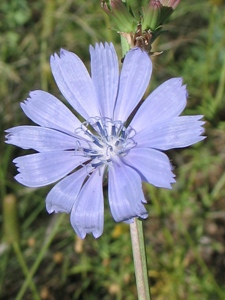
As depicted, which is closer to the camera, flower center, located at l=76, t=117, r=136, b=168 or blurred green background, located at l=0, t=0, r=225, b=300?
flower center, located at l=76, t=117, r=136, b=168

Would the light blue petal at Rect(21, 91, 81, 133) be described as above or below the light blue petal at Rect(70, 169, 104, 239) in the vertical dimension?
above

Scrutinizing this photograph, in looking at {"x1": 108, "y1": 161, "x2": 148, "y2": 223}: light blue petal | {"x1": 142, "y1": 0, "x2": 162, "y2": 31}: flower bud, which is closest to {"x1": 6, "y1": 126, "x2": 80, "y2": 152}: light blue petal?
{"x1": 108, "y1": 161, "x2": 148, "y2": 223}: light blue petal

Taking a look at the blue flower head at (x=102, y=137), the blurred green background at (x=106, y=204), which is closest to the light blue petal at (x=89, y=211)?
the blue flower head at (x=102, y=137)

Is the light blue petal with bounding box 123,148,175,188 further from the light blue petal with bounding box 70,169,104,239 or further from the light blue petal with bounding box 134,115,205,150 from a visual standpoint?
the light blue petal with bounding box 70,169,104,239

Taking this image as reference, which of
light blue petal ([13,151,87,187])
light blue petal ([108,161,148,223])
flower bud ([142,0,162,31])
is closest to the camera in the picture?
light blue petal ([108,161,148,223])

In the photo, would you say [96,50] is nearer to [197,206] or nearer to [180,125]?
[180,125]

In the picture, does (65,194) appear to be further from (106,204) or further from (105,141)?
(106,204)
